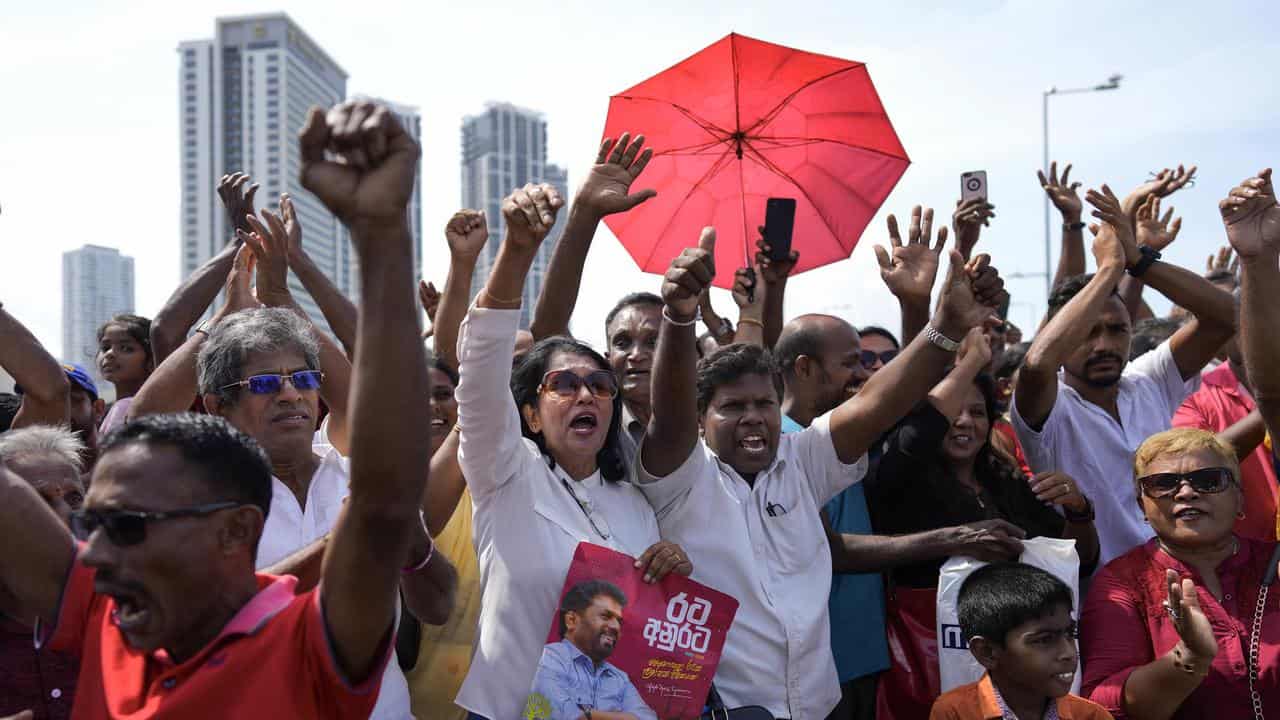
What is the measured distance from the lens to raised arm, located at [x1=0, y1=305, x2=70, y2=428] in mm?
3939

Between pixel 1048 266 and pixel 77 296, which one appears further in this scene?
pixel 77 296

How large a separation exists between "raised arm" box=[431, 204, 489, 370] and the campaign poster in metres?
1.29

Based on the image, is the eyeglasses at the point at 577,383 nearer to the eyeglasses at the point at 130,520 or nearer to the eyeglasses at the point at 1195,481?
the eyeglasses at the point at 130,520

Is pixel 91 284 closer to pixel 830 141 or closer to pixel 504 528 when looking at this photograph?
pixel 830 141

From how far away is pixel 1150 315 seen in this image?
8.04 m

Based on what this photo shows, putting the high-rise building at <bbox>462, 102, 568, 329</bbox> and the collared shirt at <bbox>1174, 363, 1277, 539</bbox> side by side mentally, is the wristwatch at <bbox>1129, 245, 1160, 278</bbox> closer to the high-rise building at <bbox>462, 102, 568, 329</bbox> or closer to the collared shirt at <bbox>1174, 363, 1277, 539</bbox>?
the collared shirt at <bbox>1174, 363, 1277, 539</bbox>

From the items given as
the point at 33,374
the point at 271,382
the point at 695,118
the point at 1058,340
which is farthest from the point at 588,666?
the point at 695,118

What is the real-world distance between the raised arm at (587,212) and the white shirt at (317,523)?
3.24 ft

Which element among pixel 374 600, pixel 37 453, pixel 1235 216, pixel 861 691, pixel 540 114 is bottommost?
pixel 861 691

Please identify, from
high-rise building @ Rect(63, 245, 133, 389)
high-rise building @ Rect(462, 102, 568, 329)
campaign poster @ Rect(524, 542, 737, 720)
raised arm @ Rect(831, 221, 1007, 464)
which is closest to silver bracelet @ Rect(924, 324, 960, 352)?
raised arm @ Rect(831, 221, 1007, 464)

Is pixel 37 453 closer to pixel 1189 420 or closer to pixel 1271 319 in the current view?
pixel 1271 319

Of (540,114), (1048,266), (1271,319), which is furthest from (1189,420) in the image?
(540,114)

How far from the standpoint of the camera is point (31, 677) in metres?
2.69

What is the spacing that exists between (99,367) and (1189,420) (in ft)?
18.2
